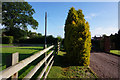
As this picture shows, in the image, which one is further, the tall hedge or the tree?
the tree

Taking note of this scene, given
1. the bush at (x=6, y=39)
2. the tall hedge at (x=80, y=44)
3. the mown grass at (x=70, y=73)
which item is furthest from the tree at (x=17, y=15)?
the mown grass at (x=70, y=73)

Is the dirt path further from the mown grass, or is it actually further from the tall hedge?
the tall hedge

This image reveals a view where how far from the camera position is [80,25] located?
6.14 meters

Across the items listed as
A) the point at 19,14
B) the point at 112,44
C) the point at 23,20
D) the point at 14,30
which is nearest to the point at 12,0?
the point at 19,14

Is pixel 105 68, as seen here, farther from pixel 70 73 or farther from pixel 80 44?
pixel 70 73

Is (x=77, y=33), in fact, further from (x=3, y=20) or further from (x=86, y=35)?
(x=3, y=20)

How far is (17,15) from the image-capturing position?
93.2ft

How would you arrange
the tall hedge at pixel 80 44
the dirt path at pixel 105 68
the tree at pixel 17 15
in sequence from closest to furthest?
the dirt path at pixel 105 68 < the tall hedge at pixel 80 44 < the tree at pixel 17 15

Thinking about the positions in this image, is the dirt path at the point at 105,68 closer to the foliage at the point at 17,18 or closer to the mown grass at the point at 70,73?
the mown grass at the point at 70,73

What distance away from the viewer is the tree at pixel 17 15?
26.8m

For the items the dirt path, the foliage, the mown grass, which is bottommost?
the dirt path

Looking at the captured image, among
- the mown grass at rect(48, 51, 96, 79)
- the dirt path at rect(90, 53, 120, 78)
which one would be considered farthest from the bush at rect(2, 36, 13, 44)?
the dirt path at rect(90, 53, 120, 78)

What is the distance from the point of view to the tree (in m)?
26.8

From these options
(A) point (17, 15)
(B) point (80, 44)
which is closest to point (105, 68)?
(B) point (80, 44)
